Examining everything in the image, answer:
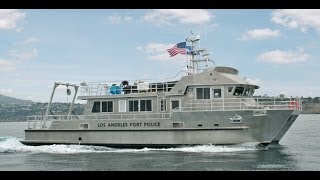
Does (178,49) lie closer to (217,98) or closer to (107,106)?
(217,98)

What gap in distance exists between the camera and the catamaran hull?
2036cm

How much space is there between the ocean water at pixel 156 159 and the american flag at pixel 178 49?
5560mm

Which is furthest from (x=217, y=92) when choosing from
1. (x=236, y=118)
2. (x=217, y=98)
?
(x=236, y=118)

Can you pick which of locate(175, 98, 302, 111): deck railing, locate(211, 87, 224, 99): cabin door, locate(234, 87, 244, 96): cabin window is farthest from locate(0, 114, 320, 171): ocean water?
locate(234, 87, 244, 96): cabin window

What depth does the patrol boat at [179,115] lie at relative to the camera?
20438 mm

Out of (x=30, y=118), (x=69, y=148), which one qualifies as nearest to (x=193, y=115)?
(x=69, y=148)

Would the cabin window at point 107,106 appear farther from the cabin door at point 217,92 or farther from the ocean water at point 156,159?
the cabin door at point 217,92

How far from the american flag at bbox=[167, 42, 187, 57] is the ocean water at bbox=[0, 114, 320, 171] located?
5560mm

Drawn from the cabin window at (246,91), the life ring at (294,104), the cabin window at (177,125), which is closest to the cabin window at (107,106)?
the cabin window at (177,125)

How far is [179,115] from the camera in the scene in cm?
2119

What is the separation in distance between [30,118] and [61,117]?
1.95 metres
